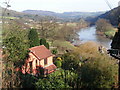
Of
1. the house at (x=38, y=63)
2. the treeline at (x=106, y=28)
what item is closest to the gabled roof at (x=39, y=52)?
the house at (x=38, y=63)

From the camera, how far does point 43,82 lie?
582 centimetres

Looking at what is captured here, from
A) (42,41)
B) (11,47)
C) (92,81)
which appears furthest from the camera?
(42,41)

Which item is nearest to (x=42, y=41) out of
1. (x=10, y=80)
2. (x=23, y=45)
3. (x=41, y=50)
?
(x=41, y=50)

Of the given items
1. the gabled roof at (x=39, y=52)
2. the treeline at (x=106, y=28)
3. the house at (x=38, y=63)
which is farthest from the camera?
the treeline at (x=106, y=28)

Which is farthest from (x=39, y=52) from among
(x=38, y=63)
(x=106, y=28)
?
(x=106, y=28)

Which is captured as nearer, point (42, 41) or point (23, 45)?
point (23, 45)

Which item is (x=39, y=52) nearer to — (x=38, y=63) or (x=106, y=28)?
(x=38, y=63)

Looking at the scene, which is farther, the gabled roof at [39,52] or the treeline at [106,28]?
the treeline at [106,28]

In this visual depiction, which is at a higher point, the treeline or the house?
the treeline

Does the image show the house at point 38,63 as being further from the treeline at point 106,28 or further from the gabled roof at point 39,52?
the treeline at point 106,28

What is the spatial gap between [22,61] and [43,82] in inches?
140

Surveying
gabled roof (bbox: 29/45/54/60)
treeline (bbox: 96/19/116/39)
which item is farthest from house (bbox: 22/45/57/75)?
treeline (bbox: 96/19/116/39)

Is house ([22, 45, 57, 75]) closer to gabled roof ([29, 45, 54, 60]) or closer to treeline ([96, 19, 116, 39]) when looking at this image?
gabled roof ([29, 45, 54, 60])

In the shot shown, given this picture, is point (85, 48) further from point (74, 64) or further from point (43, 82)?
point (43, 82)
